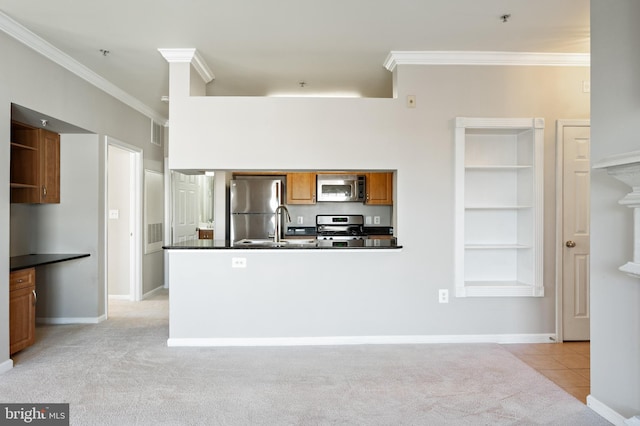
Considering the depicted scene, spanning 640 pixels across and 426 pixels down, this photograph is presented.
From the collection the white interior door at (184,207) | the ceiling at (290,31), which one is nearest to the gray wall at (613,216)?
the ceiling at (290,31)

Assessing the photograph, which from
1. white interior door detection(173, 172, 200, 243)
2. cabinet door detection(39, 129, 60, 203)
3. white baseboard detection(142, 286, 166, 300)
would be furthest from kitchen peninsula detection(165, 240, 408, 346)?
white interior door detection(173, 172, 200, 243)

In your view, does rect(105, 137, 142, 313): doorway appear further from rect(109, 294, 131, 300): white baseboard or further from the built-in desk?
the built-in desk

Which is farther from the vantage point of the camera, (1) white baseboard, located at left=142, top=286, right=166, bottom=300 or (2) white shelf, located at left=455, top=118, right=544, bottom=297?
(1) white baseboard, located at left=142, top=286, right=166, bottom=300

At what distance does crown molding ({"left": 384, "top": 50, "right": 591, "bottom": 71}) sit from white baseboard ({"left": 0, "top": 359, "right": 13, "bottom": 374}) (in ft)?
13.1

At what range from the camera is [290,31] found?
3.26m

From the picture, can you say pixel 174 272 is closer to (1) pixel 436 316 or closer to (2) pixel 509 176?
(1) pixel 436 316

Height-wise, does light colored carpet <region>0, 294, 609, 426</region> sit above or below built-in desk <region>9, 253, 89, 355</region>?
below

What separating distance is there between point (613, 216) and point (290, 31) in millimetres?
2579

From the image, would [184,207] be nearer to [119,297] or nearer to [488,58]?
[119,297]

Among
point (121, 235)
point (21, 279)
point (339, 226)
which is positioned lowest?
point (21, 279)

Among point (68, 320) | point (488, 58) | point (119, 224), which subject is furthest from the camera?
point (119, 224)

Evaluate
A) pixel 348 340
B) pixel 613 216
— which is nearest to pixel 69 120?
pixel 348 340

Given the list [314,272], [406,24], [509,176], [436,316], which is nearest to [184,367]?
[314,272]

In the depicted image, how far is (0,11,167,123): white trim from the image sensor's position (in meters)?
3.12
